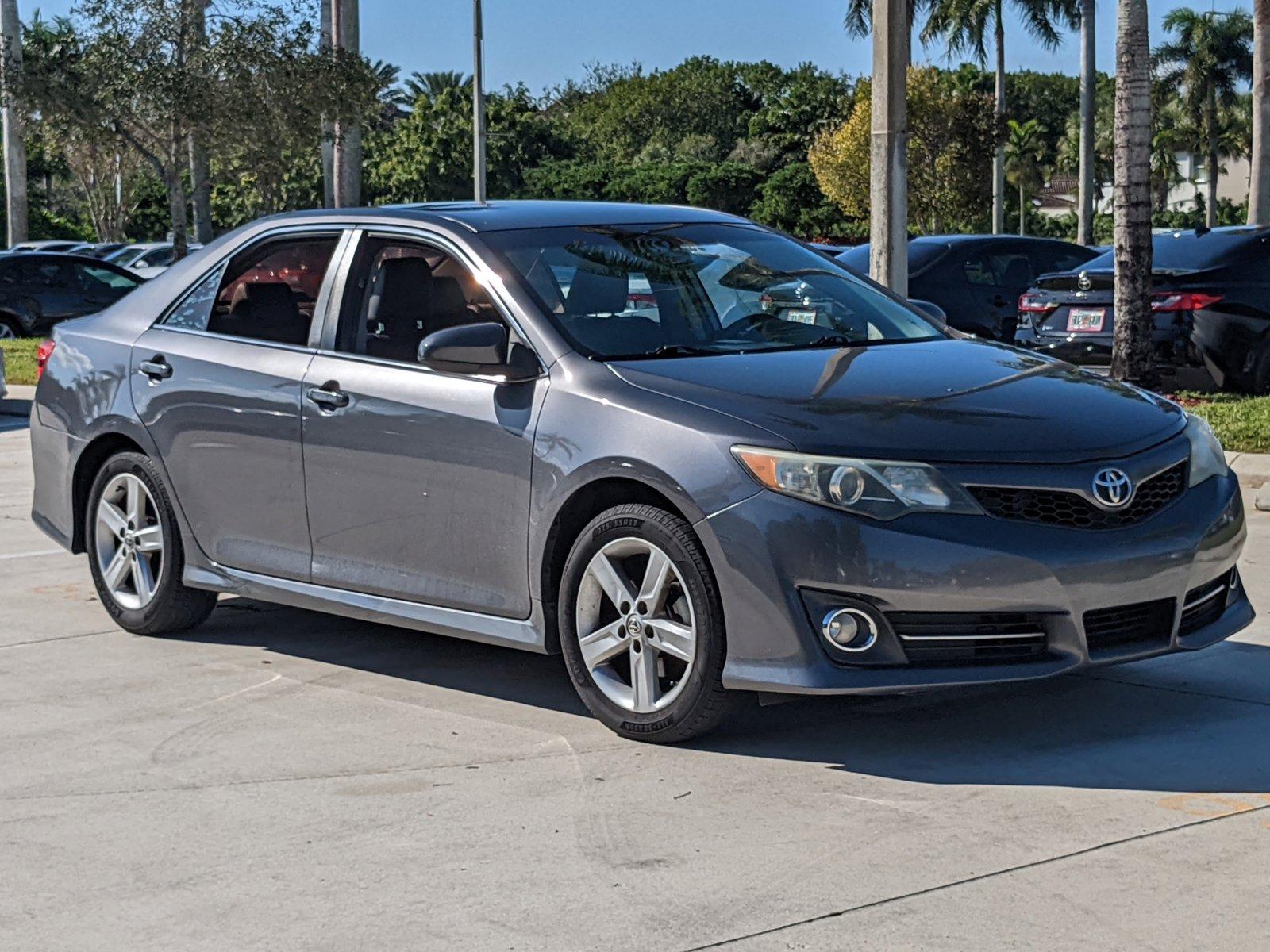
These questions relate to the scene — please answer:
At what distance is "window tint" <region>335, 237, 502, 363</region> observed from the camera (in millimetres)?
6199

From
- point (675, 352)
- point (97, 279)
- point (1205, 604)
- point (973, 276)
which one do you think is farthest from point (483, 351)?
point (97, 279)

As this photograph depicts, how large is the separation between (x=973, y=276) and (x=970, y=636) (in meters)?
12.8

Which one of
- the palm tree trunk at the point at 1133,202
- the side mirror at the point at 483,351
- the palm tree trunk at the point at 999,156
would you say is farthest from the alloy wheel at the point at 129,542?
the palm tree trunk at the point at 999,156

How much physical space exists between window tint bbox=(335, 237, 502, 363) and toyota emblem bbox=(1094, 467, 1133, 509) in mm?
2081

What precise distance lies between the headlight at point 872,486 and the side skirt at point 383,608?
40.8 inches

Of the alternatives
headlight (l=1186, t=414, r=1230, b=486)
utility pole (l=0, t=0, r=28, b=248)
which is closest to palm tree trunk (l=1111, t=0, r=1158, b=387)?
headlight (l=1186, t=414, r=1230, b=486)

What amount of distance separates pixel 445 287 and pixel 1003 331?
1179cm

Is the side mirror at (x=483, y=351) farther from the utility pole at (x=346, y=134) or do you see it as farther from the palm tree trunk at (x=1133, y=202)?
the utility pole at (x=346, y=134)

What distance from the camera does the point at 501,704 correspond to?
6016 mm

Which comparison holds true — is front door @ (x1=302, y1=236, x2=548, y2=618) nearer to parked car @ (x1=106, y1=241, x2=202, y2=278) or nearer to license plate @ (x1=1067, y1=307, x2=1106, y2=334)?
license plate @ (x1=1067, y1=307, x2=1106, y2=334)

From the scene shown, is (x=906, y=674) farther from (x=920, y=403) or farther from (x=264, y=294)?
(x=264, y=294)

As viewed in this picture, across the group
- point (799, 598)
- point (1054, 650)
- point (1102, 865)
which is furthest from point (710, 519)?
point (1102, 865)

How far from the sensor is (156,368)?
6.97 m

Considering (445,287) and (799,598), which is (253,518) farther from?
(799,598)
